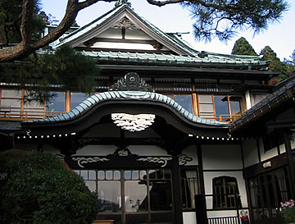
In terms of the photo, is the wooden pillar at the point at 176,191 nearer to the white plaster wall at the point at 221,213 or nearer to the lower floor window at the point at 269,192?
the white plaster wall at the point at 221,213

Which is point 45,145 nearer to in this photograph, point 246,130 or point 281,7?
point 246,130

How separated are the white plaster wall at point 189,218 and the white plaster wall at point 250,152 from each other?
296 cm

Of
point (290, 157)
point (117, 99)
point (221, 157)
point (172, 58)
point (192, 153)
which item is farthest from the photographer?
point (172, 58)

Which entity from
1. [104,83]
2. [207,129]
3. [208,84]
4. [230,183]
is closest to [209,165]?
[230,183]

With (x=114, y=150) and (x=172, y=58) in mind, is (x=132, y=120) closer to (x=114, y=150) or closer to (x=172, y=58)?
(x=114, y=150)

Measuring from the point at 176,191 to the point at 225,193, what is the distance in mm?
2040

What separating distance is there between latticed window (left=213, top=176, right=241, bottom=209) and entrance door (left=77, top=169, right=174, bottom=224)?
5.98ft

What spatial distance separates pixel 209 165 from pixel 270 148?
2.82 metres

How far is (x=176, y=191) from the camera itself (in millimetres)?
14078

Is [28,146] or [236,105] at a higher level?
[236,105]

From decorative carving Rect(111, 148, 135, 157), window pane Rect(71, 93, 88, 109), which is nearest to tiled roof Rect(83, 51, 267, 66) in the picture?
window pane Rect(71, 93, 88, 109)

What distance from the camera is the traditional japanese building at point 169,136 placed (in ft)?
40.7

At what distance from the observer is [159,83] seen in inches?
619

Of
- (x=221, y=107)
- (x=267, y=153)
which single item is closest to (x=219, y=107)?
(x=221, y=107)
